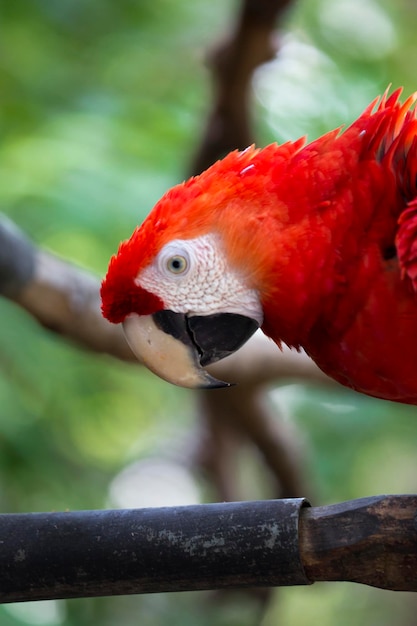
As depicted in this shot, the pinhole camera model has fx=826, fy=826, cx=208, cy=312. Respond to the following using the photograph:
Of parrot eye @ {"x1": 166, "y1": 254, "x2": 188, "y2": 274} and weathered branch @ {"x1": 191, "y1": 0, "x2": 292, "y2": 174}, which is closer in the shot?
parrot eye @ {"x1": 166, "y1": 254, "x2": 188, "y2": 274}

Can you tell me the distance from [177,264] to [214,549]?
331mm

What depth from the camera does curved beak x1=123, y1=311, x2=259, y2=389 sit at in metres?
1.00

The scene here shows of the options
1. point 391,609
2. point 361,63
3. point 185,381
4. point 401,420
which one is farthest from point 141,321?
point 391,609

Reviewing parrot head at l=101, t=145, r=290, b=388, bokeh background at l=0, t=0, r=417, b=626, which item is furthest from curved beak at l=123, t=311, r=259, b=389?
bokeh background at l=0, t=0, r=417, b=626

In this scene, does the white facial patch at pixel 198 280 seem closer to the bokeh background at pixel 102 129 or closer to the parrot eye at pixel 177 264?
the parrot eye at pixel 177 264

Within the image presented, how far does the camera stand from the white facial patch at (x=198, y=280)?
3.22 ft

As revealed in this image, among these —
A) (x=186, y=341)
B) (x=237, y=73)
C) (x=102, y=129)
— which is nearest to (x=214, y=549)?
(x=186, y=341)

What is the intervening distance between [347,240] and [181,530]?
15.3 inches

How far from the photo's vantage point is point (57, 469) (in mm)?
2059

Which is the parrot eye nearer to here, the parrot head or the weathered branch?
the parrot head

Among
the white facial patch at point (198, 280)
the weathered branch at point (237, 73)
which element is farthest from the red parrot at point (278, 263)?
the weathered branch at point (237, 73)

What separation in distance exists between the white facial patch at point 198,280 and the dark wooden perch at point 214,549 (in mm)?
248

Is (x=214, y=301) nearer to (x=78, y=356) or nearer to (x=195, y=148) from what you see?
(x=195, y=148)

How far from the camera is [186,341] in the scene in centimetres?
100
